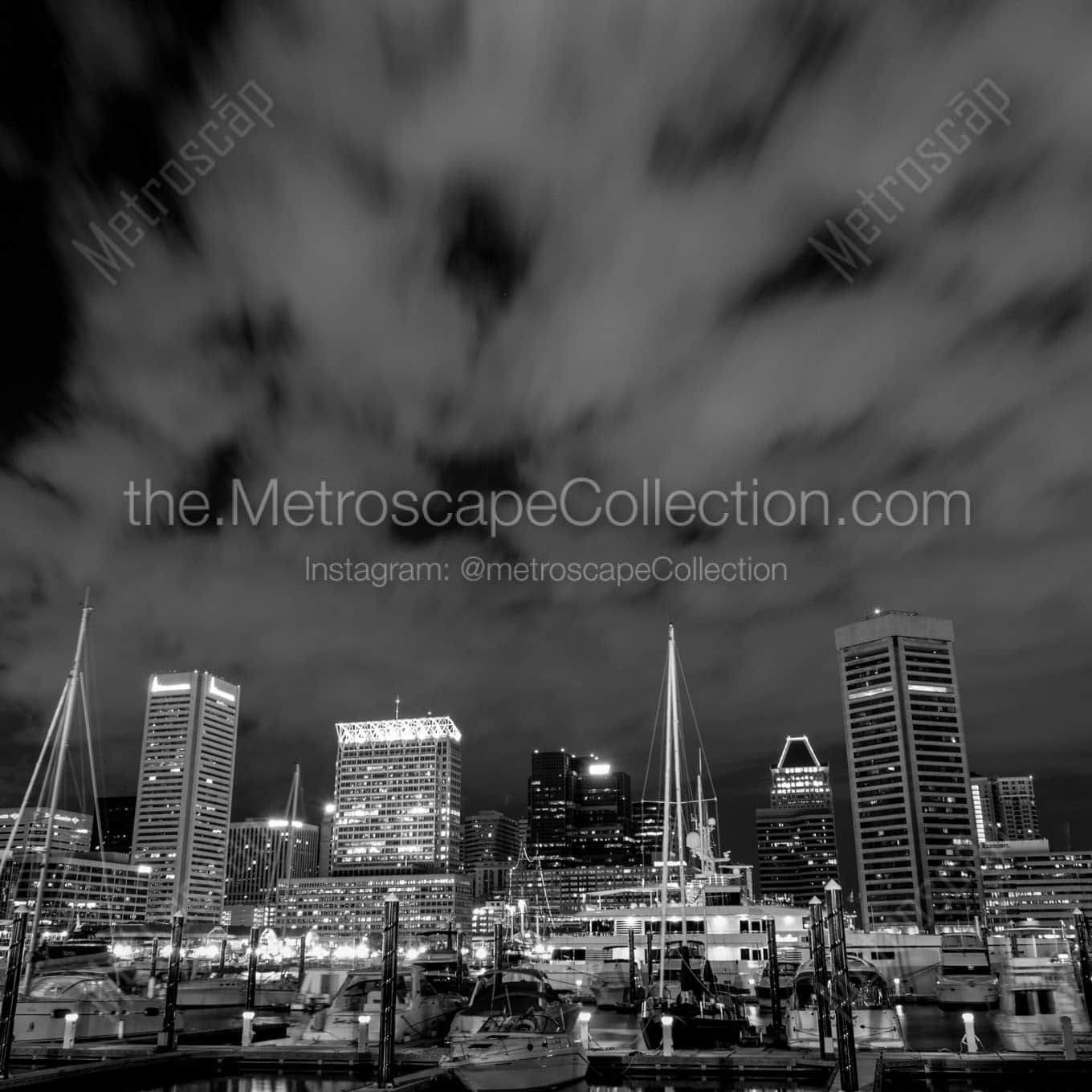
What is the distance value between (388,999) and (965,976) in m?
96.2

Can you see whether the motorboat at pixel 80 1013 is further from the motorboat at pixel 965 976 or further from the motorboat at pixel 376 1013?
the motorboat at pixel 965 976

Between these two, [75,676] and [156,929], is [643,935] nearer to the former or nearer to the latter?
[75,676]

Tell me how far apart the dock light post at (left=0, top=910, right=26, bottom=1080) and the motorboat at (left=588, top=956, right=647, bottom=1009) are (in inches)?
1611

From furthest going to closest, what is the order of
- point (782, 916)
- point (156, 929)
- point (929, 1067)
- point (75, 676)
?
point (156, 929) < point (782, 916) < point (75, 676) < point (929, 1067)

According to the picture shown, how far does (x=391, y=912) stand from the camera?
25.5 meters

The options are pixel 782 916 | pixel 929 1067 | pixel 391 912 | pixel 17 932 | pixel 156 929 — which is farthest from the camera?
pixel 156 929

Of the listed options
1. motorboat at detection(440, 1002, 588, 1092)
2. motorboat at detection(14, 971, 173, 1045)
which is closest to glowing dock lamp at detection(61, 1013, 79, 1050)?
motorboat at detection(14, 971, 173, 1045)

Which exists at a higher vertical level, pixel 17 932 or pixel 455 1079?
pixel 17 932

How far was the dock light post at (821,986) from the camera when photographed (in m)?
32.0

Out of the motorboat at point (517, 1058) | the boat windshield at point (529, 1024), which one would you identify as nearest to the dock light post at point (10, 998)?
the motorboat at point (517, 1058)

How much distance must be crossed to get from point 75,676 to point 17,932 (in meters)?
41.8

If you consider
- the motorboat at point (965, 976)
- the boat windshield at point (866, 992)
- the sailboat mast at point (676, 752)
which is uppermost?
the sailboat mast at point (676, 752)

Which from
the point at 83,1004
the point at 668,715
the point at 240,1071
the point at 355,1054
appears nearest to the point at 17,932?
the point at 240,1071

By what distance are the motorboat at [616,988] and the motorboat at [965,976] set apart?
22857 mm
